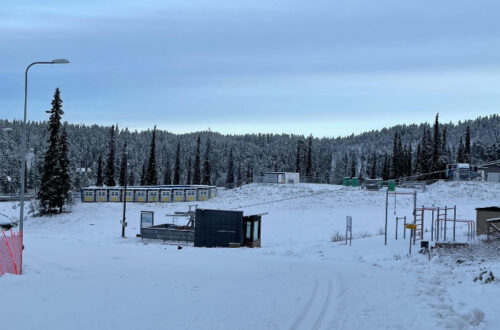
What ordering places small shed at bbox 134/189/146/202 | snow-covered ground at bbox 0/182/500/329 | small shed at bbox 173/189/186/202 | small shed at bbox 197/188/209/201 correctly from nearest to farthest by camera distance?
snow-covered ground at bbox 0/182/500/329 → small shed at bbox 134/189/146/202 → small shed at bbox 173/189/186/202 → small shed at bbox 197/188/209/201

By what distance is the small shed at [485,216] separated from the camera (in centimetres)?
2975

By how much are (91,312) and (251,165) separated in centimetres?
16786

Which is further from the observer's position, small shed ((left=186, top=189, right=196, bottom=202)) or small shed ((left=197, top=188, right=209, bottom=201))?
small shed ((left=197, top=188, right=209, bottom=201))

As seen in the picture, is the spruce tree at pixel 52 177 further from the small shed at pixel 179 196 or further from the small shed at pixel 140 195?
the small shed at pixel 179 196

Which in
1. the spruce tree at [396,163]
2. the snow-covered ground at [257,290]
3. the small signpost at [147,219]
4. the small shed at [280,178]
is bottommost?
the small signpost at [147,219]

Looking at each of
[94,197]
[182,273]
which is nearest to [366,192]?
[94,197]

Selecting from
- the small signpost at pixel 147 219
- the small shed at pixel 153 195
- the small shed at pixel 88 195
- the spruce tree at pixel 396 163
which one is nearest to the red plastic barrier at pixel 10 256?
the small signpost at pixel 147 219

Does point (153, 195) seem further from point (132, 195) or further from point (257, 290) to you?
point (257, 290)

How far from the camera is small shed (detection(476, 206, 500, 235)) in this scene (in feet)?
97.6

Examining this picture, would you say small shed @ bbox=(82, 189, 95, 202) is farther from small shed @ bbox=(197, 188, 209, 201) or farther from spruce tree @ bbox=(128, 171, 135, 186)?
spruce tree @ bbox=(128, 171, 135, 186)

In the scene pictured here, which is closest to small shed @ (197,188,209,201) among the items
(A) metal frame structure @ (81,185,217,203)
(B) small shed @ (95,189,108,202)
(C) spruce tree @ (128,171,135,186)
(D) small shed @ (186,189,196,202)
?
(D) small shed @ (186,189,196,202)

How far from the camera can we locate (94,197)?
6619 centimetres

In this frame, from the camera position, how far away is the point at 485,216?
3006 centimetres

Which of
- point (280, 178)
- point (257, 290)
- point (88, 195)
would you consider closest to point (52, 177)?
point (88, 195)
